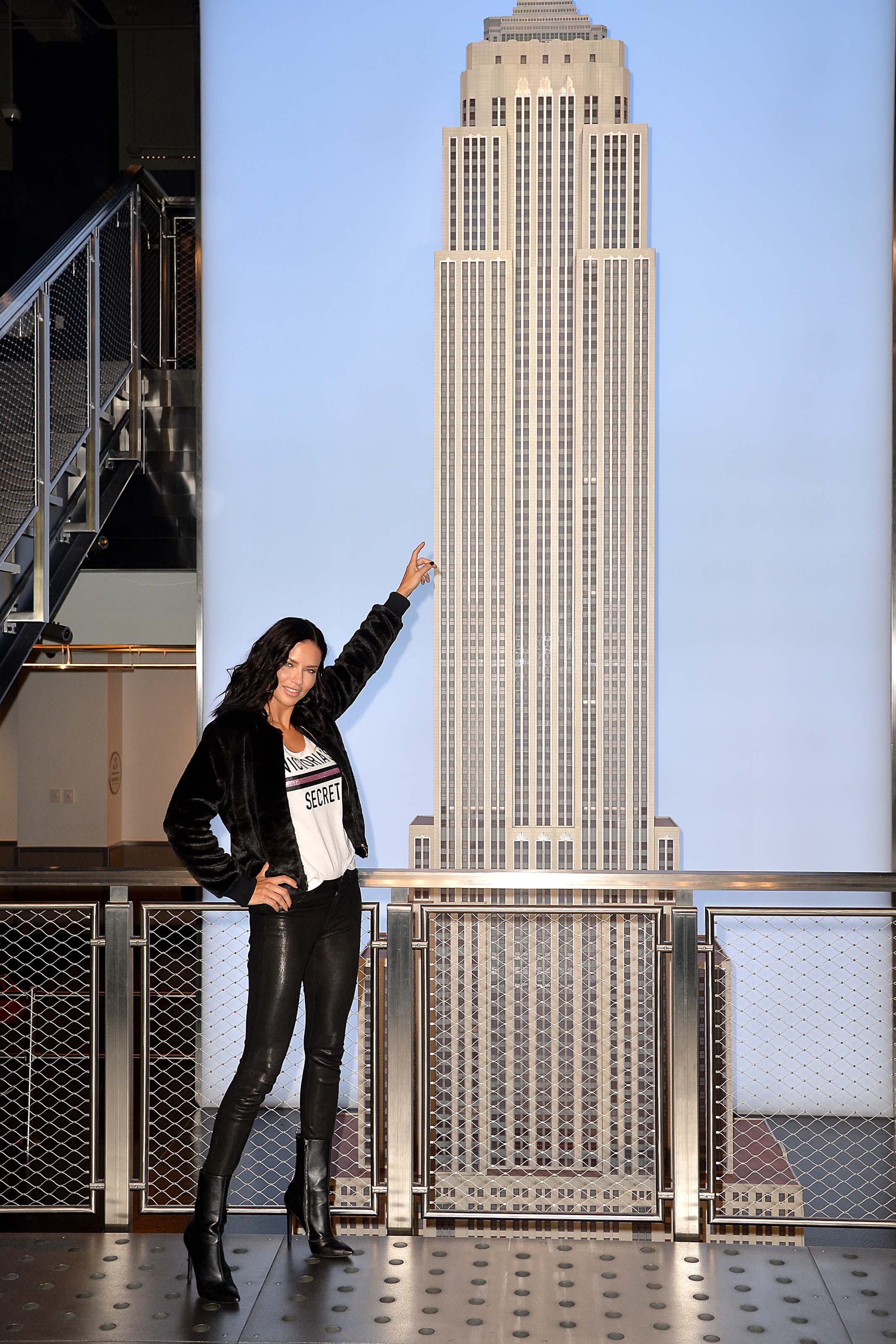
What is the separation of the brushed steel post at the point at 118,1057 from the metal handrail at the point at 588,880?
0.11 metres

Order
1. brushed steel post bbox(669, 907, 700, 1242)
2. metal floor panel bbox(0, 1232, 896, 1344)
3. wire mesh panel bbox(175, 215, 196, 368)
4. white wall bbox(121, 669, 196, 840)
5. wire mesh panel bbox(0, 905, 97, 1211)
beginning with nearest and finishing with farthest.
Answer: metal floor panel bbox(0, 1232, 896, 1344) < brushed steel post bbox(669, 907, 700, 1242) < wire mesh panel bbox(0, 905, 97, 1211) < wire mesh panel bbox(175, 215, 196, 368) < white wall bbox(121, 669, 196, 840)

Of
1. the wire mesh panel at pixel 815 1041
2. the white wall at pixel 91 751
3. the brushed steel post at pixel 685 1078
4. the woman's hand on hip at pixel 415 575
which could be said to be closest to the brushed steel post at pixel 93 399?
the woman's hand on hip at pixel 415 575

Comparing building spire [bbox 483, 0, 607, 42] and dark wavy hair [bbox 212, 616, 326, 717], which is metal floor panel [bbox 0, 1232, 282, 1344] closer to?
dark wavy hair [bbox 212, 616, 326, 717]

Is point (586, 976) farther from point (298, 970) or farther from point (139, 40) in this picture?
point (139, 40)

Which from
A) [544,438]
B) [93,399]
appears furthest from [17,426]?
[544,438]

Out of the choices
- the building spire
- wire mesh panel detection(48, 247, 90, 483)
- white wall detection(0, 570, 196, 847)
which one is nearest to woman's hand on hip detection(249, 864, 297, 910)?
wire mesh panel detection(48, 247, 90, 483)

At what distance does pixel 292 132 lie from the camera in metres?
4.28

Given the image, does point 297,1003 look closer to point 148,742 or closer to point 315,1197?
point 315,1197

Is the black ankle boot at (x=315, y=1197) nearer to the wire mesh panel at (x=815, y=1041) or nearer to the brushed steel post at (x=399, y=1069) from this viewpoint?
the brushed steel post at (x=399, y=1069)

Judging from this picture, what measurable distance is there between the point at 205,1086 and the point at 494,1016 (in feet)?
4.47

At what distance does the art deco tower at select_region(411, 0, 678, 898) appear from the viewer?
165 inches

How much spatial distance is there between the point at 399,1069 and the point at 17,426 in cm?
250

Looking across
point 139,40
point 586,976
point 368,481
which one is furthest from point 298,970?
point 139,40

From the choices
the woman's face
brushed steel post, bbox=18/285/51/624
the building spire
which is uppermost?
the building spire
